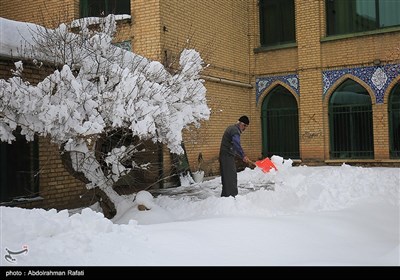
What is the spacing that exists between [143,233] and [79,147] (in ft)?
7.60

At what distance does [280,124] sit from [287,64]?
6.76 ft

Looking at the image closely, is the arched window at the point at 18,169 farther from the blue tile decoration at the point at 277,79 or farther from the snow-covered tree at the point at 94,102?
the blue tile decoration at the point at 277,79

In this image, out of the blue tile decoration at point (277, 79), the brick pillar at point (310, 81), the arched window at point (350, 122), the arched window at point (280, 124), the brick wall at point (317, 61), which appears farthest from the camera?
the arched window at point (280, 124)

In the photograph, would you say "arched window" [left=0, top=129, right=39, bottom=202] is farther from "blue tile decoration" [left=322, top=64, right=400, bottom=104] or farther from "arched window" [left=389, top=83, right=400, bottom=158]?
"arched window" [left=389, top=83, right=400, bottom=158]

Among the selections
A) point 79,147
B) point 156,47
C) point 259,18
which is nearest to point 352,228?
point 79,147

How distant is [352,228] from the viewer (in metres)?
6.02

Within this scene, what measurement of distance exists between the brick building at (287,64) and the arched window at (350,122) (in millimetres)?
31

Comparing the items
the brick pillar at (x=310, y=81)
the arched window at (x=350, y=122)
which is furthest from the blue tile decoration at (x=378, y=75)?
the brick pillar at (x=310, y=81)

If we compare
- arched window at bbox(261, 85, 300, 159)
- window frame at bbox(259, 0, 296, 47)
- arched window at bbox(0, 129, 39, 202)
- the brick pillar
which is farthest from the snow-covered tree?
window frame at bbox(259, 0, 296, 47)

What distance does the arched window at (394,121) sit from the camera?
13133mm

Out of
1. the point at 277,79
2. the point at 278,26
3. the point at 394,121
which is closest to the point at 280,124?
the point at 277,79

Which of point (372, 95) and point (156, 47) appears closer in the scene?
point (156, 47)

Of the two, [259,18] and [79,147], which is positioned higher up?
[259,18]
